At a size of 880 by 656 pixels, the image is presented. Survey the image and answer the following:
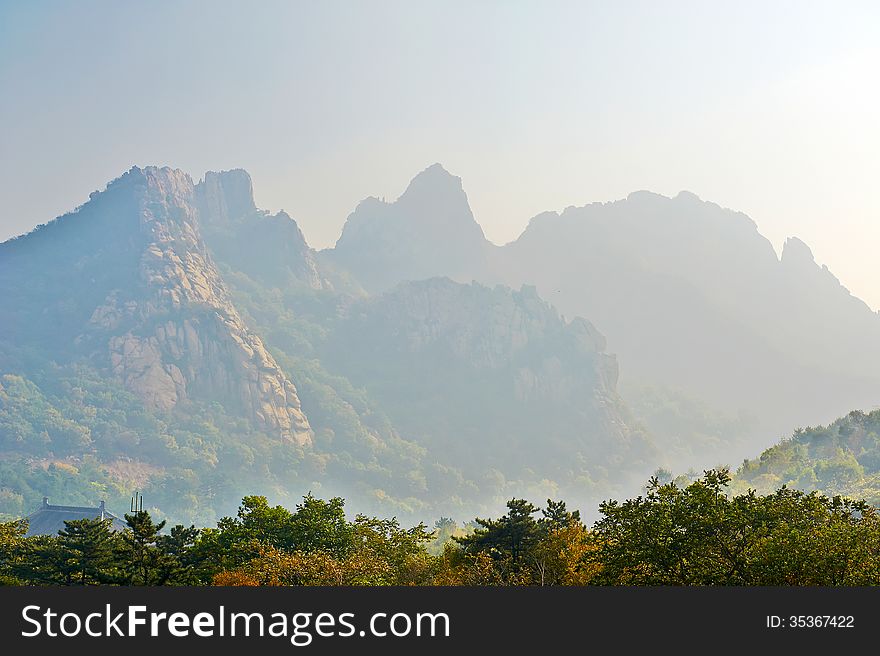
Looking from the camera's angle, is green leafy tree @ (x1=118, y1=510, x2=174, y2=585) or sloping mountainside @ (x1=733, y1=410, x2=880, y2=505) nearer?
green leafy tree @ (x1=118, y1=510, x2=174, y2=585)

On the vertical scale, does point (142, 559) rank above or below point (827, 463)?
below

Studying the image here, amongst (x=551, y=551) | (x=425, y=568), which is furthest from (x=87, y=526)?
(x=551, y=551)

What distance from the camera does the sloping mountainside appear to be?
128 m

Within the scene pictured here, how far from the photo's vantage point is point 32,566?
47812 mm

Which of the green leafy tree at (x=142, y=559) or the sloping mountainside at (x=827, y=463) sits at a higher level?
the sloping mountainside at (x=827, y=463)

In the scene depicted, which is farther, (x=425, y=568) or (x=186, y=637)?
(x=425, y=568)

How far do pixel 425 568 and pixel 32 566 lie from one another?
20.8 m

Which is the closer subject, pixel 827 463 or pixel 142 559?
pixel 142 559

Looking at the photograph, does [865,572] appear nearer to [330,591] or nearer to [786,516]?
[786,516]

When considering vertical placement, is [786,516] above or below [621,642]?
above

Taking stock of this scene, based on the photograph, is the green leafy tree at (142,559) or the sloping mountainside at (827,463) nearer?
the green leafy tree at (142,559)

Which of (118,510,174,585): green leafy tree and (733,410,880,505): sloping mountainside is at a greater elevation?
(733,410,880,505): sloping mountainside

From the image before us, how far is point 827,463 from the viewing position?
13612 centimetres

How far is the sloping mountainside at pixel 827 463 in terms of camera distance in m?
128
